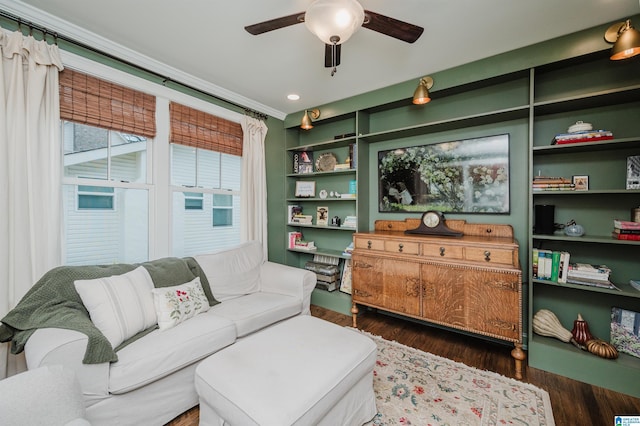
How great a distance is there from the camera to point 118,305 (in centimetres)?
163

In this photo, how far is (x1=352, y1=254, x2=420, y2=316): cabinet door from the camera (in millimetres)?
2455

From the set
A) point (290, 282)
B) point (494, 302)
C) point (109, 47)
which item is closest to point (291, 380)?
point (290, 282)

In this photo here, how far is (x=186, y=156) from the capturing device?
2.83m

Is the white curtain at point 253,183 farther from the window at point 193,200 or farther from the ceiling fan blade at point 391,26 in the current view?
the ceiling fan blade at point 391,26

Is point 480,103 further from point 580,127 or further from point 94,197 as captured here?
point 94,197

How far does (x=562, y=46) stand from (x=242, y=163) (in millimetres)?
3092

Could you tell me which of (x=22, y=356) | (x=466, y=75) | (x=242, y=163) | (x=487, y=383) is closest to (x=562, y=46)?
(x=466, y=75)

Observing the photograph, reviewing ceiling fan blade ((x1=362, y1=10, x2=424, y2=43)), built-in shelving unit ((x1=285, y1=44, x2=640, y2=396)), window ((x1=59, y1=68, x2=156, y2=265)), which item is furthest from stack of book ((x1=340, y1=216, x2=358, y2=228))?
window ((x1=59, y1=68, x2=156, y2=265))

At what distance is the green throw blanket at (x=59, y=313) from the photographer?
135 cm

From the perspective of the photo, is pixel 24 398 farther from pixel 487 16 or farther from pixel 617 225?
pixel 617 225

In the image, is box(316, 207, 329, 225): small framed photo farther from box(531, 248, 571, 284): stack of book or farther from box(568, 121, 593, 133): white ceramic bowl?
box(568, 121, 593, 133): white ceramic bowl

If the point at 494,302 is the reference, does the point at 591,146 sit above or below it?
above

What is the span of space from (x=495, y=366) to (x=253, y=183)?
9.71ft

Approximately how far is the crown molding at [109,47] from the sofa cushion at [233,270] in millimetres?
1721
